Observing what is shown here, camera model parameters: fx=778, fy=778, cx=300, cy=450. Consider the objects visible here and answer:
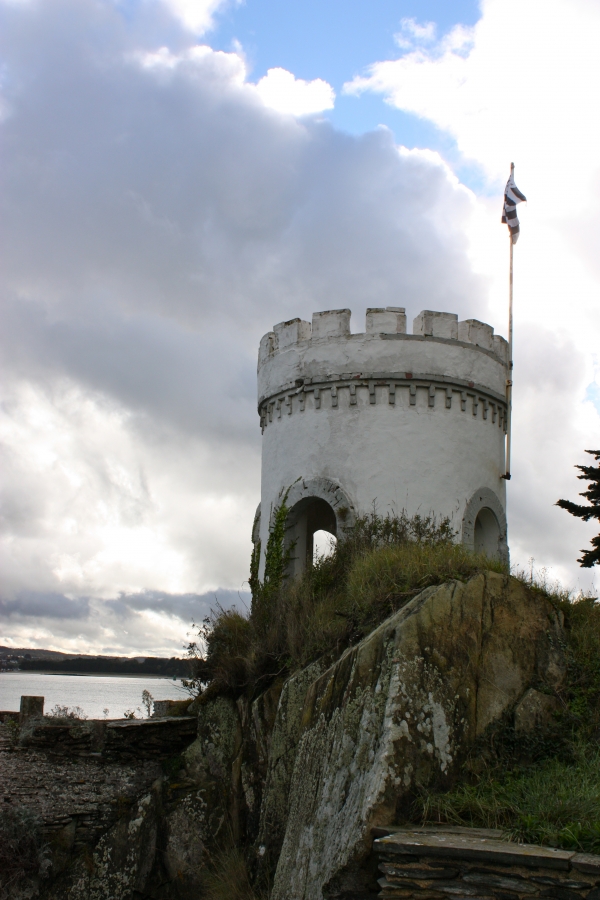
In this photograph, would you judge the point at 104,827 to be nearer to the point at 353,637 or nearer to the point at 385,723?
the point at 353,637

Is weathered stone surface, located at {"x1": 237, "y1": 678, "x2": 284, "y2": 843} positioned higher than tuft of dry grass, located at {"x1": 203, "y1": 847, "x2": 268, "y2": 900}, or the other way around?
weathered stone surface, located at {"x1": 237, "y1": 678, "x2": 284, "y2": 843}

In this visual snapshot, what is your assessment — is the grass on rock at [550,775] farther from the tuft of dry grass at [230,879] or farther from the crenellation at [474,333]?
the crenellation at [474,333]

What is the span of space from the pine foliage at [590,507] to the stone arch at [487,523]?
62.0 inches

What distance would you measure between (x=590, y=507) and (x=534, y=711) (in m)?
8.05

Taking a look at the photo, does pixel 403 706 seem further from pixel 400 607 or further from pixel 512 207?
pixel 512 207

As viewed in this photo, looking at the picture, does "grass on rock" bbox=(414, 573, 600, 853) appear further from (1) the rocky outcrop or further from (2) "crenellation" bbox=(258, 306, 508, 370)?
(2) "crenellation" bbox=(258, 306, 508, 370)

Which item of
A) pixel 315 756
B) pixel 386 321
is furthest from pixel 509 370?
pixel 315 756

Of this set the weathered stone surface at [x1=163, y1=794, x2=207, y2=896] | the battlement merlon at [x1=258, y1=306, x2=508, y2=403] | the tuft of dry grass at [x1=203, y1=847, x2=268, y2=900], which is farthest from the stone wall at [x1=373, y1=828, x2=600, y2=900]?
the battlement merlon at [x1=258, y1=306, x2=508, y2=403]

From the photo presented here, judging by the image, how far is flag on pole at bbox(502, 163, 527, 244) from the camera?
48.8ft

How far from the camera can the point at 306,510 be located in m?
13.9

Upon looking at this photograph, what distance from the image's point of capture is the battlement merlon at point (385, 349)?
12969mm

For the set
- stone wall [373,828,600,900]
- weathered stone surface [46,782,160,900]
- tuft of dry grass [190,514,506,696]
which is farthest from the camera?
weathered stone surface [46,782,160,900]

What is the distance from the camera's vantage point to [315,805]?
6.77 meters

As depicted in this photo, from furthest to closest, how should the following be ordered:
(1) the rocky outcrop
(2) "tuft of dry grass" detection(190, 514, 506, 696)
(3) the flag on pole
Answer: (3) the flag on pole < (2) "tuft of dry grass" detection(190, 514, 506, 696) < (1) the rocky outcrop
